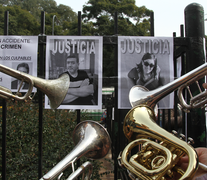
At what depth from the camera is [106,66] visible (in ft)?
33.9

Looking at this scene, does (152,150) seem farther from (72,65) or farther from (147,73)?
(72,65)

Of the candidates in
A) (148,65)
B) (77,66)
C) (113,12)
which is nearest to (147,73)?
(148,65)

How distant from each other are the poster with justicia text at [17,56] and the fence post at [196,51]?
5.11ft

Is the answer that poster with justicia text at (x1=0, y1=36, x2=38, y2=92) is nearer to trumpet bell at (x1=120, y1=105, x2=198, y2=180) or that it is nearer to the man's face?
the man's face

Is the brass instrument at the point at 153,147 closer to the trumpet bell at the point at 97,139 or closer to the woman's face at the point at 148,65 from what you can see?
the trumpet bell at the point at 97,139

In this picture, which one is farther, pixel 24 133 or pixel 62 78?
pixel 24 133

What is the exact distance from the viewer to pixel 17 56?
1800mm

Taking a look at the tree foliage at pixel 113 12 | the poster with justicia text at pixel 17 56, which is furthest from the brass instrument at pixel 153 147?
the tree foliage at pixel 113 12

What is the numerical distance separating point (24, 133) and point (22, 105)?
0.50 metres

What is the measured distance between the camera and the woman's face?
6.01 ft

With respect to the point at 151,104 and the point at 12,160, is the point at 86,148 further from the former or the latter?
the point at 12,160

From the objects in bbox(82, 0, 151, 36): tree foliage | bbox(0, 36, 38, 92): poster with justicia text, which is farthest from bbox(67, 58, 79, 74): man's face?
bbox(82, 0, 151, 36): tree foliage

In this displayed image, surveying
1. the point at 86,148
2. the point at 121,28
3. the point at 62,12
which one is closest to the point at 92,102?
the point at 86,148

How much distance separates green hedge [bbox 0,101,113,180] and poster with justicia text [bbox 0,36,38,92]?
1.23ft
